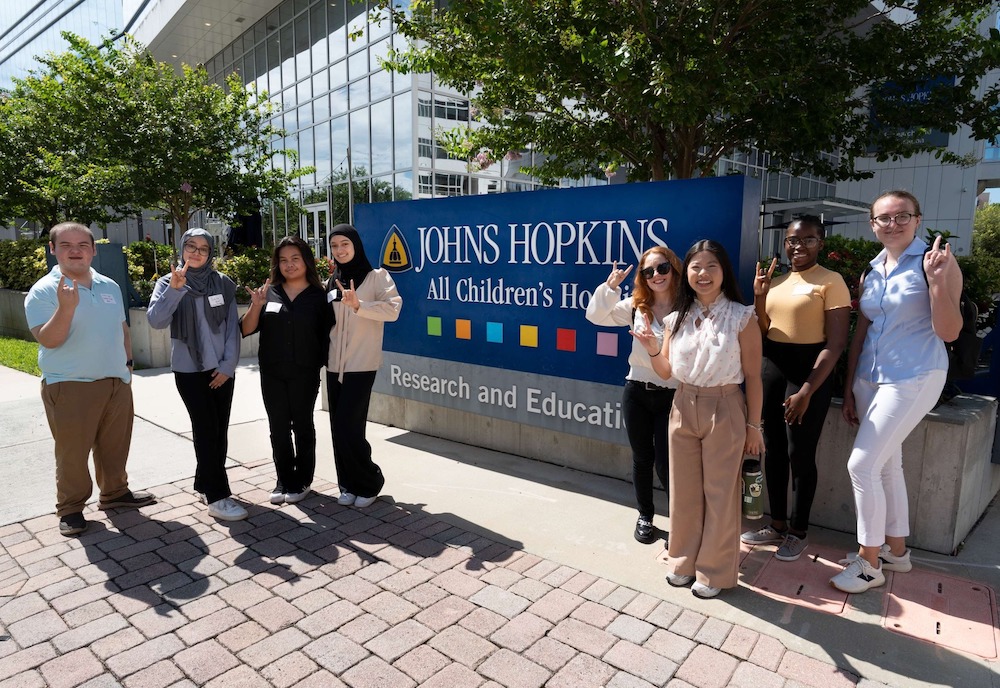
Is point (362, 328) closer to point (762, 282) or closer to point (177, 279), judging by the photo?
point (177, 279)

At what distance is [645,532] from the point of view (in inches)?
146

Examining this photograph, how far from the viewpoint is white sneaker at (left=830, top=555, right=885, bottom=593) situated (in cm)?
309

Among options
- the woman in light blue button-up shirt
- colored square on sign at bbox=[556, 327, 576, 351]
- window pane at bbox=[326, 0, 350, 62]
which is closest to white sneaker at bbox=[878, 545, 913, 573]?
the woman in light blue button-up shirt

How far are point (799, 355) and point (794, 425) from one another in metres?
0.37

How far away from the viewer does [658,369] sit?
3.19 meters

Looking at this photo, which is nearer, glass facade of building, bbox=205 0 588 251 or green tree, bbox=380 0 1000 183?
green tree, bbox=380 0 1000 183

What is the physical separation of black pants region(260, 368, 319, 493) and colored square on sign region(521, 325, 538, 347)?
1.58 metres

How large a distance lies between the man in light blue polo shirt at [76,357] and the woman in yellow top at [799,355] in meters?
3.74

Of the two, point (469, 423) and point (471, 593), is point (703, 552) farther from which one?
point (469, 423)

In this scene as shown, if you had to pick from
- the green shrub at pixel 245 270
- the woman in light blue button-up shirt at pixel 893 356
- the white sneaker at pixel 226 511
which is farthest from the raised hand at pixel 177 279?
the green shrub at pixel 245 270

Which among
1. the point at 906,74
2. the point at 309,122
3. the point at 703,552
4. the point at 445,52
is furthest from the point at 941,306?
the point at 309,122

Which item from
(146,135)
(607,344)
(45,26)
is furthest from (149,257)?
(45,26)

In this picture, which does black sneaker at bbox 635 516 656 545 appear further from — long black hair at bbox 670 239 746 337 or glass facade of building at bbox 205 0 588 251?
glass facade of building at bbox 205 0 588 251

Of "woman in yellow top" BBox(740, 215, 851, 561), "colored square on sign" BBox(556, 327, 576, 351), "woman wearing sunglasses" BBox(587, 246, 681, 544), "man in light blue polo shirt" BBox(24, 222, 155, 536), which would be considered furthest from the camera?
"colored square on sign" BBox(556, 327, 576, 351)
